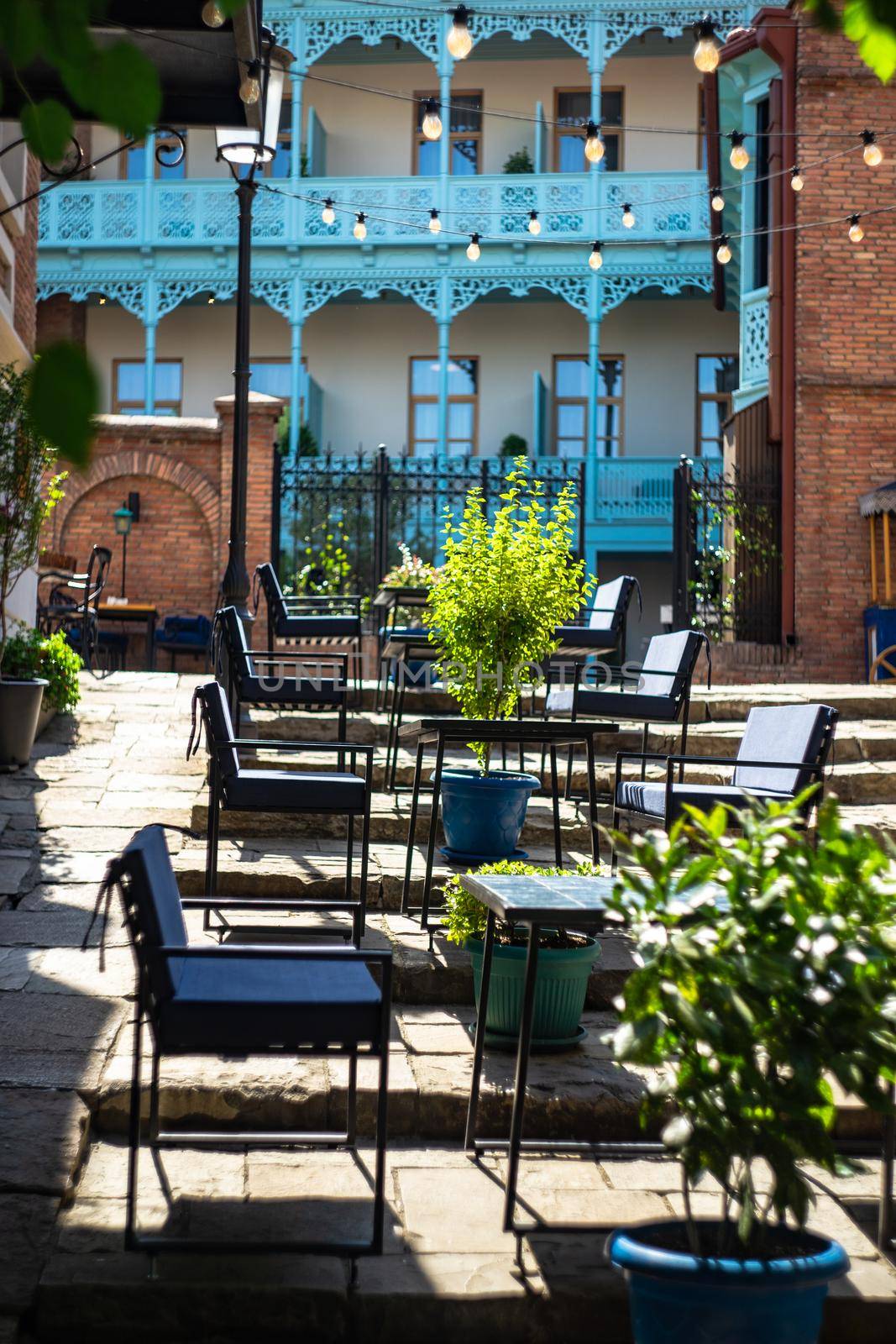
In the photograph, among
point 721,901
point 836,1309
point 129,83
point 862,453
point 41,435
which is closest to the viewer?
point 41,435

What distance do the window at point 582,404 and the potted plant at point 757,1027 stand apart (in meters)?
16.6

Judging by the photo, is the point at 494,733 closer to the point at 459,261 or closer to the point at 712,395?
the point at 459,261

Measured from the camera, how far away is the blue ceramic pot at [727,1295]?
6.95 ft

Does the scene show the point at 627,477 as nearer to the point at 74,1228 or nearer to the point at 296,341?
the point at 296,341

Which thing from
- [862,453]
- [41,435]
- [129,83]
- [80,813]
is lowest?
[80,813]

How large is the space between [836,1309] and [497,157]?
59.3ft

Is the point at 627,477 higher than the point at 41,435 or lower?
higher

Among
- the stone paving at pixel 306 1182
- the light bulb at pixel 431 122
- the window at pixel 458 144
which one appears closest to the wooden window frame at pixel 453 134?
the window at pixel 458 144

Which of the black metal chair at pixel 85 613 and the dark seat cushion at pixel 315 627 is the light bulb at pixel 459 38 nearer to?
the dark seat cushion at pixel 315 627

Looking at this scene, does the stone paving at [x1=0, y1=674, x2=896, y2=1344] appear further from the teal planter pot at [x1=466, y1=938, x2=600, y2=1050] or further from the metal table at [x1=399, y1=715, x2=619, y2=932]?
the metal table at [x1=399, y1=715, x2=619, y2=932]

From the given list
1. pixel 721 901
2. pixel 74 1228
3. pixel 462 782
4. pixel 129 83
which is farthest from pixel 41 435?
pixel 462 782

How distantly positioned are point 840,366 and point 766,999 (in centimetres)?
1045

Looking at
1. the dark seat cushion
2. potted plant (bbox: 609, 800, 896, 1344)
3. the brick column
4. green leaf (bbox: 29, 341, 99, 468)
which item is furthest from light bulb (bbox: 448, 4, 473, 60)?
green leaf (bbox: 29, 341, 99, 468)

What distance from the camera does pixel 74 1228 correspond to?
2.78 metres
